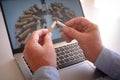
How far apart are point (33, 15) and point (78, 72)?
11.0 inches

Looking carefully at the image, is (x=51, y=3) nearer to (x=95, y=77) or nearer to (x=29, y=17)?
(x=29, y=17)

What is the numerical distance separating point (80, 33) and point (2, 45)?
10.4 inches

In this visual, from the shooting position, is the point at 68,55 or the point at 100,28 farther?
the point at 100,28

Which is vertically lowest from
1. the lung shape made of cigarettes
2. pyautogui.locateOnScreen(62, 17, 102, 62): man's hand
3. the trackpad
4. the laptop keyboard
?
the trackpad

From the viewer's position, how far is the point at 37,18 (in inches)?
26.4

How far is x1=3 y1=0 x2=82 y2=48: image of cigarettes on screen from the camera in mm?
619

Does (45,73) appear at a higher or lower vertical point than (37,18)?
lower

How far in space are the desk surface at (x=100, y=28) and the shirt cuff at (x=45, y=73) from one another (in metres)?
0.08

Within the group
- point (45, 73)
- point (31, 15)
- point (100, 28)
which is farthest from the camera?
point (100, 28)

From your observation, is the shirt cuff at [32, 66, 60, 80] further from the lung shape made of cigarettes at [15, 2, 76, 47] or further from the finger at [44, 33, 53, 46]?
the lung shape made of cigarettes at [15, 2, 76, 47]

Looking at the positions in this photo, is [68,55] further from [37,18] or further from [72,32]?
[37,18]

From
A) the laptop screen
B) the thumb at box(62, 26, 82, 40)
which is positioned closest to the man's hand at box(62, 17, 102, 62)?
the thumb at box(62, 26, 82, 40)

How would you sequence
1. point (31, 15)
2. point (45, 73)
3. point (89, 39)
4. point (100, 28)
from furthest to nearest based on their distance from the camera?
point (100, 28) → point (31, 15) → point (89, 39) → point (45, 73)

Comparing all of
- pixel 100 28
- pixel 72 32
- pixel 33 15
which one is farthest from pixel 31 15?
pixel 100 28
